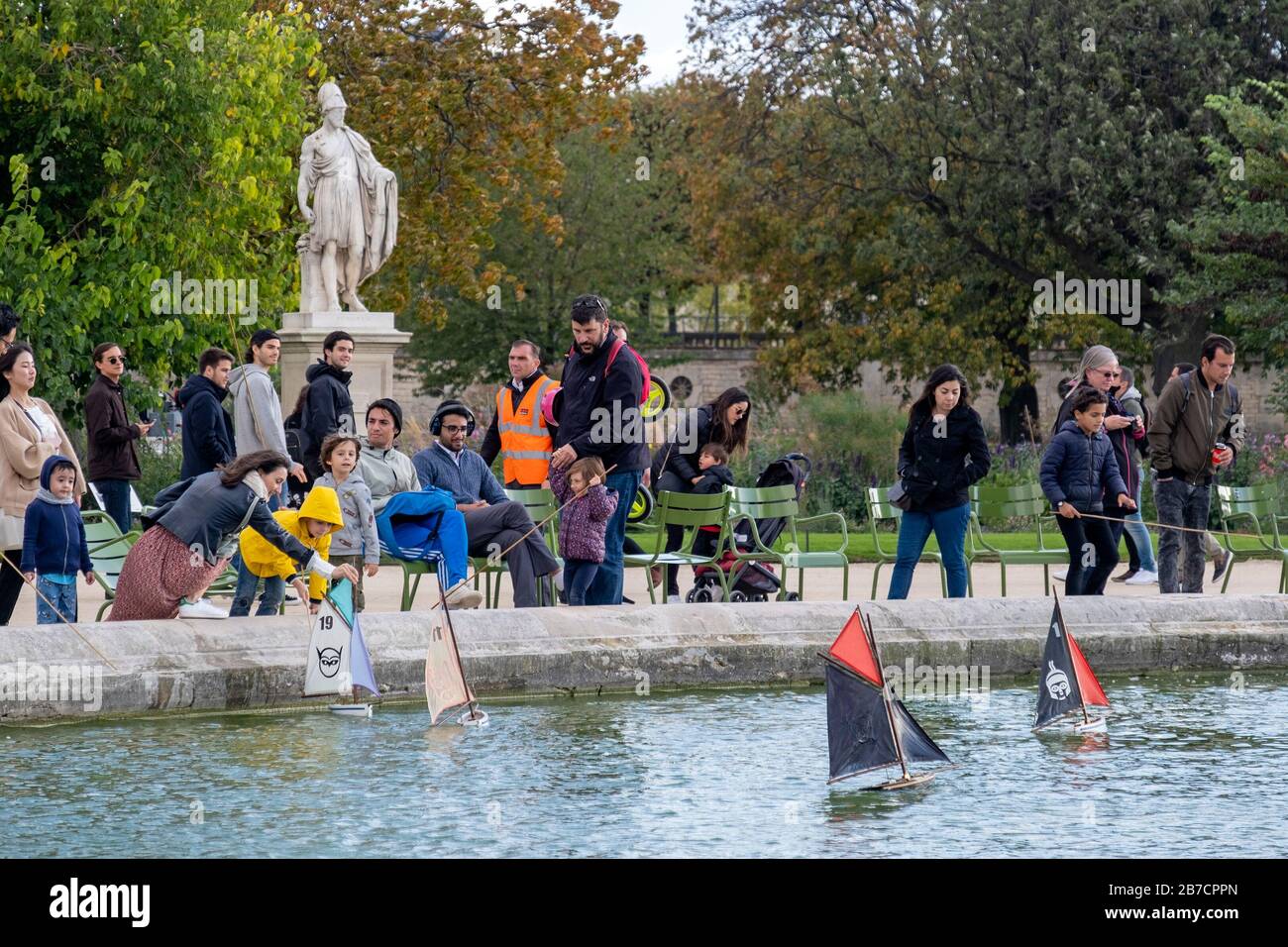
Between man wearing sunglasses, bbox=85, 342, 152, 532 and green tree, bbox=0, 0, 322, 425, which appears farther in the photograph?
green tree, bbox=0, 0, 322, 425

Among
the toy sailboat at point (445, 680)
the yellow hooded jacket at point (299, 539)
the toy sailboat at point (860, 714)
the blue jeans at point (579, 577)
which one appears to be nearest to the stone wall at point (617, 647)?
the toy sailboat at point (445, 680)

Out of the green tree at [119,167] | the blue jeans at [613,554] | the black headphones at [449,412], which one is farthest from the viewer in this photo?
Result: the green tree at [119,167]

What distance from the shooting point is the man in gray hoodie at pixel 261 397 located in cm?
1167

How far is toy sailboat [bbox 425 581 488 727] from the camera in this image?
8.29m

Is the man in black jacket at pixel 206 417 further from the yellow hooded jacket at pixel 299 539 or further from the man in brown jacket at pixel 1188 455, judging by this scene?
the man in brown jacket at pixel 1188 455

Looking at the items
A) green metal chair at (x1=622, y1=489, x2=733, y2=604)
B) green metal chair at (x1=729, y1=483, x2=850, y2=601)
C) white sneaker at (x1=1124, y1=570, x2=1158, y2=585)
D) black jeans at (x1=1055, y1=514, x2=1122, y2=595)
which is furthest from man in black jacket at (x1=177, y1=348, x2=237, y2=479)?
white sneaker at (x1=1124, y1=570, x2=1158, y2=585)

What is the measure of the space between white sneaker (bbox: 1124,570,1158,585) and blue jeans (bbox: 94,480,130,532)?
6.36 meters

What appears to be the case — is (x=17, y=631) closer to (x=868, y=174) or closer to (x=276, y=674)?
(x=276, y=674)

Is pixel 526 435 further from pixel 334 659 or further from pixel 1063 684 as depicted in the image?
pixel 1063 684

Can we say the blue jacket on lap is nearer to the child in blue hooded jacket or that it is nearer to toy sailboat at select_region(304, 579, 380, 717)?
toy sailboat at select_region(304, 579, 380, 717)

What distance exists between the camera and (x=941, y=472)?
11070mm

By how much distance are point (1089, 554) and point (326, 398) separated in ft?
15.0

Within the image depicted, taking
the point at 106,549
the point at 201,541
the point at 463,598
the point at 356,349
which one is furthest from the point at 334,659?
the point at 356,349

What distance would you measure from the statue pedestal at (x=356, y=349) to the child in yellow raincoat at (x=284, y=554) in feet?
22.2
